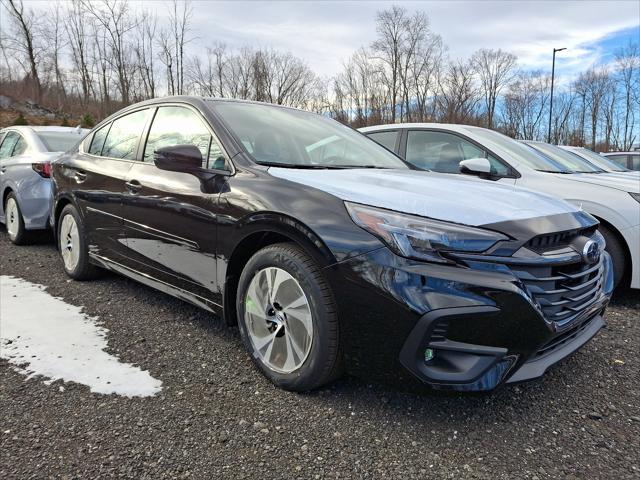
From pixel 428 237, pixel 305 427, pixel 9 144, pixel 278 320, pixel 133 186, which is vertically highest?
pixel 9 144

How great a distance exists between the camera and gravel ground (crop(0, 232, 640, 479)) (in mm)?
1827

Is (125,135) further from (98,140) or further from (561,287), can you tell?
(561,287)

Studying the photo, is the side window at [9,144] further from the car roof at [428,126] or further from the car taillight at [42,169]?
the car roof at [428,126]

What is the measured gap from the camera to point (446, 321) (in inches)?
73.6

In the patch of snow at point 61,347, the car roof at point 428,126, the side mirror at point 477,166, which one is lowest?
the patch of snow at point 61,347

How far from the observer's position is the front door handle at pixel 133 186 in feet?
10.5

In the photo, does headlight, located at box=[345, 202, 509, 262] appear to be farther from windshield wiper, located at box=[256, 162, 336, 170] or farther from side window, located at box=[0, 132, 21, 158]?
side window, located at box=[0, 132, 21, 158]

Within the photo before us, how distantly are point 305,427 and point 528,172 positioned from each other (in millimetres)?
3413

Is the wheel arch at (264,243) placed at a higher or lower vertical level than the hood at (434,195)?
lower

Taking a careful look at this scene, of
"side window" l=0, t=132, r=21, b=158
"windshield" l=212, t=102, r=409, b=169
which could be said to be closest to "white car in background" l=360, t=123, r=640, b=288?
"windshield" l=212, t=102, r=409, b=169

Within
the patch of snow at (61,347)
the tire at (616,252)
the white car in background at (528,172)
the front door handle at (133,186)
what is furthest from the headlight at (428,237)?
the tire at (616,252)

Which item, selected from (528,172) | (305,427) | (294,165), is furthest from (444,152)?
(305,427)

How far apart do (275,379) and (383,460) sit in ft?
2.33

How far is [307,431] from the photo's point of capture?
205 centimetres
